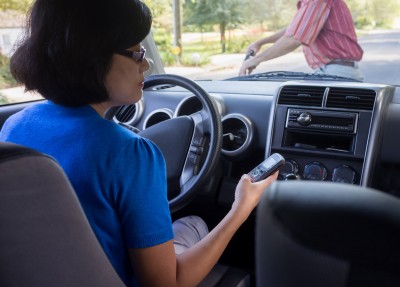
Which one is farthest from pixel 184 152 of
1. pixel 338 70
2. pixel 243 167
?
pixel 338 70

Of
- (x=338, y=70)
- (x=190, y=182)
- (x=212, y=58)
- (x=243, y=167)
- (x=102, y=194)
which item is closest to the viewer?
(x=102, y=194)

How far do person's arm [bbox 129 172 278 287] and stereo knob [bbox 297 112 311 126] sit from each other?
623 mm

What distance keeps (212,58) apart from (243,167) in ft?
2.97

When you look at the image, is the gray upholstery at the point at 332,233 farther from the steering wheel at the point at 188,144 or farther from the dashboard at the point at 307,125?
the dashboard at the point at 307,125

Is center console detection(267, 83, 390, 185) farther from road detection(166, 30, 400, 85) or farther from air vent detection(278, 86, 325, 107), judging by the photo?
road detection(166, 30, 400, 85)

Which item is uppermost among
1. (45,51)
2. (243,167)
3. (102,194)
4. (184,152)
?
(45,51)

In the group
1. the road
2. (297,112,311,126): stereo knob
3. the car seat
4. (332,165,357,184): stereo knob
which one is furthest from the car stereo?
the car seat

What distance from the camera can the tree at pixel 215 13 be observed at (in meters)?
3.08

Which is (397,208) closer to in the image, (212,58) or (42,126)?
(42,126)

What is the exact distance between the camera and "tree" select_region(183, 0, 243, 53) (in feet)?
10.1

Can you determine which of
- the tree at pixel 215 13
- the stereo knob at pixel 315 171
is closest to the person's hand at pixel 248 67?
the tree at pixel 215 13

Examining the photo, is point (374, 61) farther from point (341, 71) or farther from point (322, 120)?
point (322, 120)

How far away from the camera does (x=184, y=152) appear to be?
2.20 metres

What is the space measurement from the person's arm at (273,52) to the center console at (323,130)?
59 centimetres
